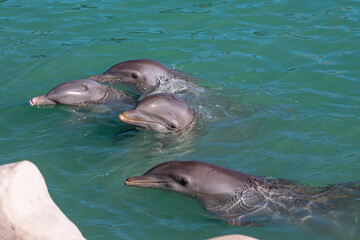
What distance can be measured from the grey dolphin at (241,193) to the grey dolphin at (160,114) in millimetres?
1798

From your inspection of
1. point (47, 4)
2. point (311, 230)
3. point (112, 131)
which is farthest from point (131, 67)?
point (47, 4)

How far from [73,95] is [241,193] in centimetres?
448

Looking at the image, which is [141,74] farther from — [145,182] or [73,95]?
[145,182]

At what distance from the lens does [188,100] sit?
1054 cm

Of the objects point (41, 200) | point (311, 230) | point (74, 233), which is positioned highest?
point (41, 200)

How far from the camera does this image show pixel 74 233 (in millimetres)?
5246

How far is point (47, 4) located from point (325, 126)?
1007 cm

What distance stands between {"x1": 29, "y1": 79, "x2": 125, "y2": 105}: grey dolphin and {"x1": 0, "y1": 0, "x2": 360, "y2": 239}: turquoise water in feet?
0.64

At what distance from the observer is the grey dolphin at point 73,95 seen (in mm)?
10227

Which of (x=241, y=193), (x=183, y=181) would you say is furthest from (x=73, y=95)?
(x=241, y=193)

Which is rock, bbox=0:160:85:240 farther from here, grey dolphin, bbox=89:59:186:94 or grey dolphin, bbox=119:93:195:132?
grey dolphin, bbox=89:59:186:94

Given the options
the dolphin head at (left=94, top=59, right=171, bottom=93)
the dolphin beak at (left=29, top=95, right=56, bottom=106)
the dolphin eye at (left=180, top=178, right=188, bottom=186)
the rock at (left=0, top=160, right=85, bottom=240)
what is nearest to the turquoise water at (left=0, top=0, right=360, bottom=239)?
the dolphin beak at (left=29, top=95, right=56, bottom=106)

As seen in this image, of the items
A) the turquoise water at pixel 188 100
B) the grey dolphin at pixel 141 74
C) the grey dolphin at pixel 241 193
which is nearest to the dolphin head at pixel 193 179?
the grey dolphin at pixel 241 193

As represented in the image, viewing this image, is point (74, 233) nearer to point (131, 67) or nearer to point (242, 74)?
point (131, 67)
